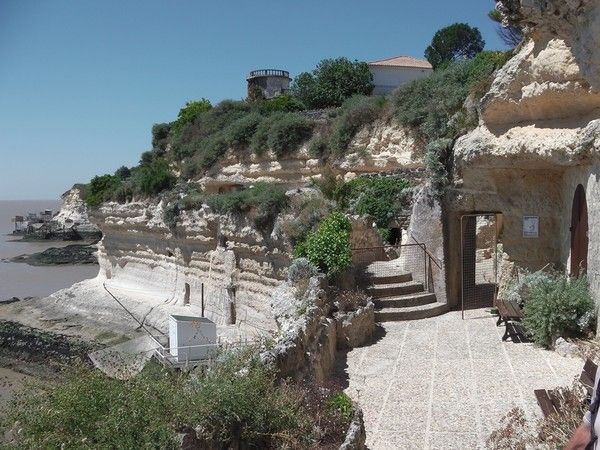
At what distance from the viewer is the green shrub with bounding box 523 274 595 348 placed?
8.42 meters

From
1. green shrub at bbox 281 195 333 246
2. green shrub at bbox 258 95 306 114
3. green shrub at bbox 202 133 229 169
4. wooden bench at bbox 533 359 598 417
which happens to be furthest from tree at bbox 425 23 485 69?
wooden bench at bbox 533 359 598 417

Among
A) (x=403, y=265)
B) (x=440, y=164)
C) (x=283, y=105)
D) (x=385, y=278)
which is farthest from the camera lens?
(x=283, y=105)

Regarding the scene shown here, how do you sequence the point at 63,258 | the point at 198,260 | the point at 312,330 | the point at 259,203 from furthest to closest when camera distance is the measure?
1. the point at 63,258
2. the point at 198,260
3. the point at 259,203
4. the point at 312,330

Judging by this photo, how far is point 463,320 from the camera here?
1087cm

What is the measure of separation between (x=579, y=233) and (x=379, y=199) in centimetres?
692

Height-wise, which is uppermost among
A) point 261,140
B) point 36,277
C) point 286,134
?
point 286,134

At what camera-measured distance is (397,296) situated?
37.7 ft

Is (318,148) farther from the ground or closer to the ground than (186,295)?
farther from the ground

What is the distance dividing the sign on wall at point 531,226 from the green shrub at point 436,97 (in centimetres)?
783

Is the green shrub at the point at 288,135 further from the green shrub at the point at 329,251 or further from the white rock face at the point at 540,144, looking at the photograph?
the green shrub at the point at 329,251

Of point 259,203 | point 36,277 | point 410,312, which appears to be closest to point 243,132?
point 259,203

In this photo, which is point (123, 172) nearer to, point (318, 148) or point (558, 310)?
point (318, 148)

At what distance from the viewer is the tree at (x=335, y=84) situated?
117ft

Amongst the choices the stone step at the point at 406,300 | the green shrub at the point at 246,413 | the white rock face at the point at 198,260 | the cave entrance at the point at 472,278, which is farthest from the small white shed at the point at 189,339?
the green shrub at the point at 246,413
